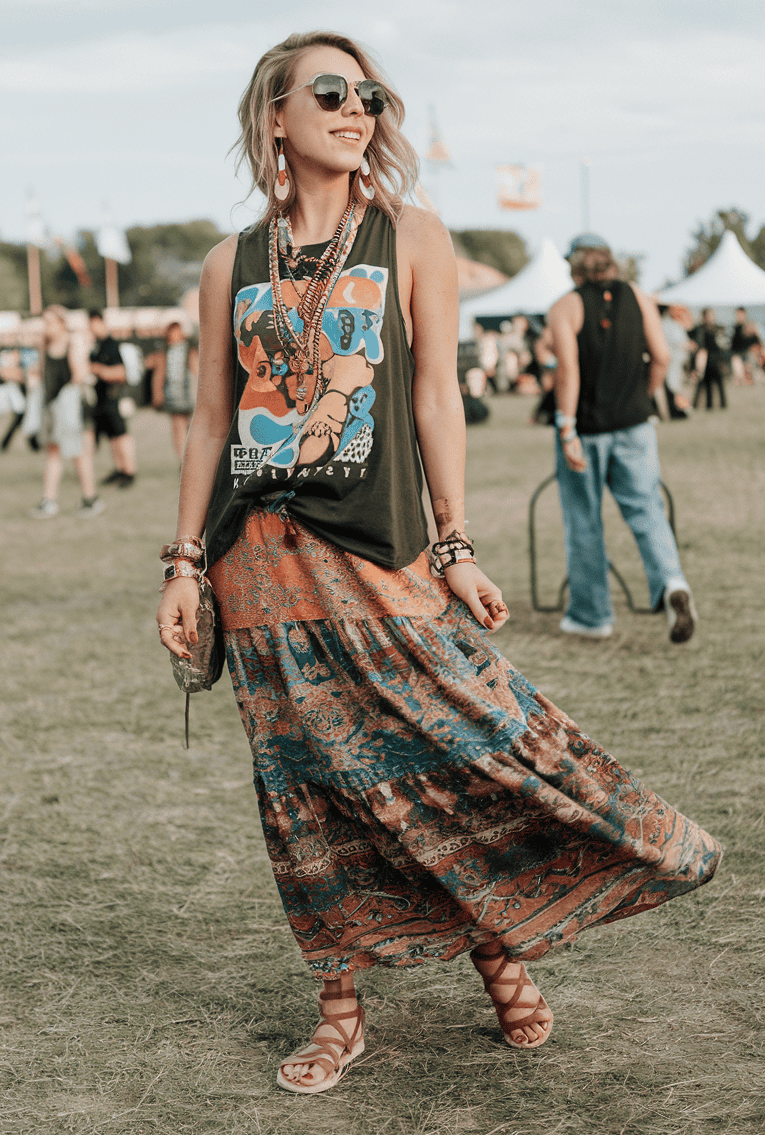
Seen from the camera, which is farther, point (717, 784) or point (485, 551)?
point (485, 551)

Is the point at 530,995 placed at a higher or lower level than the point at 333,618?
lower

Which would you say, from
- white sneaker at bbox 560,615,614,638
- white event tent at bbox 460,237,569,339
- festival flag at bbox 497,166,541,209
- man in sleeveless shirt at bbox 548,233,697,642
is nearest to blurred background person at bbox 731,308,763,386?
white event tent at bbox 460,237,569,339

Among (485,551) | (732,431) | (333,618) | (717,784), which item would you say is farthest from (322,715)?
(732,431)

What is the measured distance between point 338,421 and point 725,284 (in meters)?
29.8

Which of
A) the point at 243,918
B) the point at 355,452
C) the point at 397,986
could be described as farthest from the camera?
the point at 243,918

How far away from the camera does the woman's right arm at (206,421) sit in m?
2.41

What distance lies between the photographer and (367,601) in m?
2.32

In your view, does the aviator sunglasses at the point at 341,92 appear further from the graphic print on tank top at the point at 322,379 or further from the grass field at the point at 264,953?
the grass field at the point at 264,953

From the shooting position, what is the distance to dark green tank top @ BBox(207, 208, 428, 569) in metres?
2.29

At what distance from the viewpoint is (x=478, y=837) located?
2348mm

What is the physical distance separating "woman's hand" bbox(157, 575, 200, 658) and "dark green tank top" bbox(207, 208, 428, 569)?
103mm

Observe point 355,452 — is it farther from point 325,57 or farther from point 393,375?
point 325,57

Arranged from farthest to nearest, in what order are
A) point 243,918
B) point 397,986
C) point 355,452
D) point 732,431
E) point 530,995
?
point 732,431
point 243,918
point 397,986
point 530,995
point 355,452

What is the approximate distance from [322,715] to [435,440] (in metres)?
0.59
